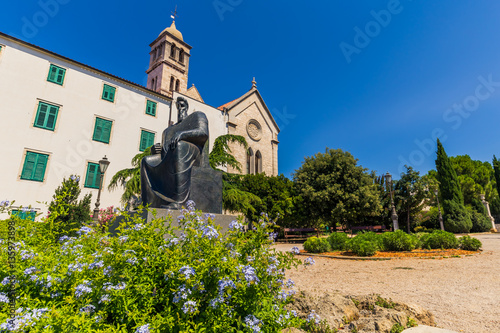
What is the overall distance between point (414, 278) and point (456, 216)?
86.7 feet

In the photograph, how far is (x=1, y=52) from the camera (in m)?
15.5

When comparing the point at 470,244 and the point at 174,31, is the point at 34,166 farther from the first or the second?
the point at 174,31

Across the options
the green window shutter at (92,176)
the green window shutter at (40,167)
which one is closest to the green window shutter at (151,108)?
the green window shutter at (92,176)

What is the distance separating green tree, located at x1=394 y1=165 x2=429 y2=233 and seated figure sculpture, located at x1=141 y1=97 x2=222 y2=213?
2640 centimetres

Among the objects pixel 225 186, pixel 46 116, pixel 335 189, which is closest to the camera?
pixel 225 186

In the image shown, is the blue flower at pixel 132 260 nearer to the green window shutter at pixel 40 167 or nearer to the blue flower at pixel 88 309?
the blue flower at pixel 88 309

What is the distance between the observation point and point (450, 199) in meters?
27.8

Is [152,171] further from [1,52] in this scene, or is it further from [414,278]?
[1,52]

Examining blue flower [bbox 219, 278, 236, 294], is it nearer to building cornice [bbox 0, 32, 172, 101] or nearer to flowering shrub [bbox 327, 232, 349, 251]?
flowering shrub [bbox 327, 232, 349, 251]

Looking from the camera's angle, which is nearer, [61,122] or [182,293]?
[182,293]

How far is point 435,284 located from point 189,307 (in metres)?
5.95

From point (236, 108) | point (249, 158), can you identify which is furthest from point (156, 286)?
point (236, 108)

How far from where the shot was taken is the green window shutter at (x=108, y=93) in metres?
19.1

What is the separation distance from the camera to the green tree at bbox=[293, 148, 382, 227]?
19812mm
